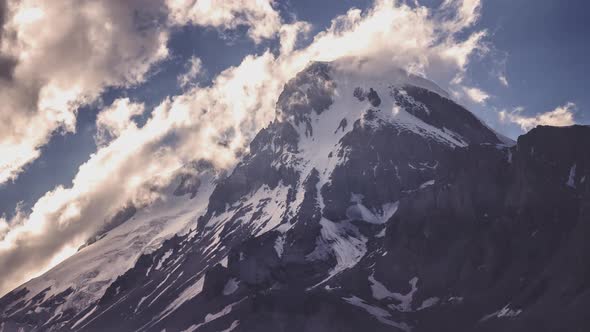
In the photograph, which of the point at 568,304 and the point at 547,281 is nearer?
the point at 568,304

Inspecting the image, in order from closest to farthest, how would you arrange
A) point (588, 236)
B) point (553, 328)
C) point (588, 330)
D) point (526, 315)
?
point (588, 330) < point (553, 328) < point (526, 315) < point (588, 236)

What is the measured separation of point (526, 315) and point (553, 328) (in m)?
15.0

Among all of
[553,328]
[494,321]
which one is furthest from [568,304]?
[494,321]

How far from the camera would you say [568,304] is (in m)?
178

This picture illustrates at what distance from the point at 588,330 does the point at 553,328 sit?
464 inches

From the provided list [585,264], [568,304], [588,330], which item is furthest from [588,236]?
[588,330]

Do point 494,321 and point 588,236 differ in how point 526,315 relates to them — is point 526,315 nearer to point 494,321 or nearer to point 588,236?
point 494,321

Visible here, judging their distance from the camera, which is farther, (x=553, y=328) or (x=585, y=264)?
(x=585, y=264)

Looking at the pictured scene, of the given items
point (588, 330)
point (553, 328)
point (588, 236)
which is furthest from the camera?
point (588, 236)

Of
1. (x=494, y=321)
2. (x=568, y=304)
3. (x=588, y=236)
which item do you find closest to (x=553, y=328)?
(x=568, y=304)

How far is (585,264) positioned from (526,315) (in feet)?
72.2

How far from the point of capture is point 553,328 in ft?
560

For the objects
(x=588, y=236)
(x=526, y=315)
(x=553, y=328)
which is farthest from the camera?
(x=588, y=236)

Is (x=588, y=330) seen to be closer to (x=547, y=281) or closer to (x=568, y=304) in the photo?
(x=568, y=304)
